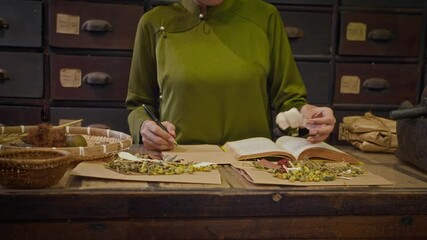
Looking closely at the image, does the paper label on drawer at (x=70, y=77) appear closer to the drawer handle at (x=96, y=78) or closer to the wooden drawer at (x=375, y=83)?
the drawer handle at (x=96, y=78)

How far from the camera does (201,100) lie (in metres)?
1.42

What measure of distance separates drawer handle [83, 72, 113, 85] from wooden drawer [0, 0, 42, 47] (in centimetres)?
22

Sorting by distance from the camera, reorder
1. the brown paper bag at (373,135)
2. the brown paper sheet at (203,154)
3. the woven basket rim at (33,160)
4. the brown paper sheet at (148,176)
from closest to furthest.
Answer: the woven basket rim at (33,160)
the brown paper sheet at (148,176)
the brown paper sheet at (203,154)
the brown paper bag at (373,135)

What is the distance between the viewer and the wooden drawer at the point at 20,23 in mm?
1931

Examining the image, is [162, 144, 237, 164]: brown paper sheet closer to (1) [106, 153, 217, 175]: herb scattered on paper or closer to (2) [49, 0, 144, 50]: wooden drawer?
(1) [106, 153, 217, 175]: herb scattered on paper

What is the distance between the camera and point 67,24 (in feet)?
6.46

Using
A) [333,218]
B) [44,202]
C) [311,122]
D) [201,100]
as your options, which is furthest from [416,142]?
[44,202]

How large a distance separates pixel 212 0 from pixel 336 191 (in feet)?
2.38

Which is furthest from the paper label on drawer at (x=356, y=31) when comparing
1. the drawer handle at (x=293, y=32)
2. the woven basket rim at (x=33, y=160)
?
the woven basket rim at (x=33, y=160)

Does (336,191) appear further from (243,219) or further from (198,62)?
(198,62)

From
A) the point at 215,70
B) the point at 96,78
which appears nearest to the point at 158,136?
the point at 215,70

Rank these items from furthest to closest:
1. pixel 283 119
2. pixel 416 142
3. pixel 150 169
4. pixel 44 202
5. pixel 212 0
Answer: pixel 212 0
pixel 283 119
pixel 416 142
pixel 150 169
pixel 44 202

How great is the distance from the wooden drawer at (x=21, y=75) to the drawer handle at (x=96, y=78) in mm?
180

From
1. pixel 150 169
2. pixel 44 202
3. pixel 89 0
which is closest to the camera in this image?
pixel 44 202
